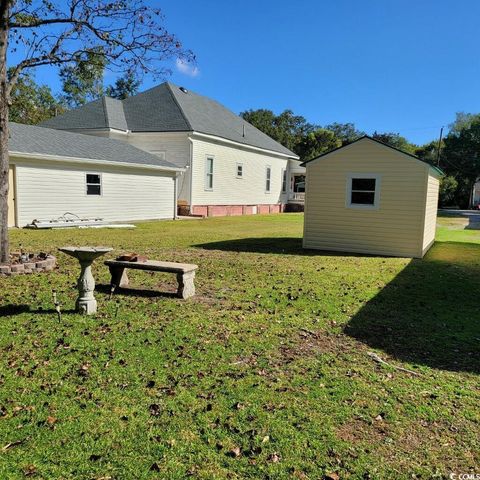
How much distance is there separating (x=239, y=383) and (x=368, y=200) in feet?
31.4

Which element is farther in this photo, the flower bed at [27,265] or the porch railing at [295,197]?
the porch railing at [295,197]

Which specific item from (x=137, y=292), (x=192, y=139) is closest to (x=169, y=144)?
(x=192, y=139)

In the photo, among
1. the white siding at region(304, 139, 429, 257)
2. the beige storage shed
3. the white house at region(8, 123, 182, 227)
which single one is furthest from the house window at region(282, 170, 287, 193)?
the white siding at region(304, 139, 429, 257)

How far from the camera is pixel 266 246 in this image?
13547 millimetres

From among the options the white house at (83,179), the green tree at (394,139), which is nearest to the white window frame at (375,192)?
the white house at (83,179)

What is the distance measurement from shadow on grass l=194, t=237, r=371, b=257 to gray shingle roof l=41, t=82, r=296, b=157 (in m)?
10.9

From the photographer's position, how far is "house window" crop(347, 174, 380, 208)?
1236cm

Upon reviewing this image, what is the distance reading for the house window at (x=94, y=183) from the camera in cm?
1823

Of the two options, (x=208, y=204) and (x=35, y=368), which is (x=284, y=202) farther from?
(x=35, y=368)

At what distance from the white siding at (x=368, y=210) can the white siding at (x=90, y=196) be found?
9.65m

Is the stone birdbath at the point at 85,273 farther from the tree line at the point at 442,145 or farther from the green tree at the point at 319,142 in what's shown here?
the green tree at the point at 319,142

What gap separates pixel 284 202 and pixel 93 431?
3256cm

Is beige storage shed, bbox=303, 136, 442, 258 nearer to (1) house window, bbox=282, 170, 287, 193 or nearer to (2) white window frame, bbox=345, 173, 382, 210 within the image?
(2) white window frame, bbox=345, 173, 382, 210

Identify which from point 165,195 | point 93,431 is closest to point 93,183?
point 165,195
